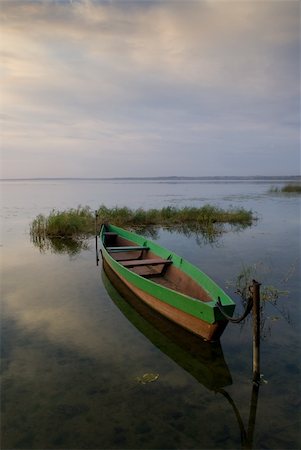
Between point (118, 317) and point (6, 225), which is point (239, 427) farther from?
point (6, 225)

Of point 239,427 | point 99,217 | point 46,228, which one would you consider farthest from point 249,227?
point 239,427

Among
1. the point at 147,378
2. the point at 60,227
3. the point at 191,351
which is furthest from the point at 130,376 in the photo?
the point at 60,227

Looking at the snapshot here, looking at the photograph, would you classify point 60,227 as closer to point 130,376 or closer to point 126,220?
point 126,220

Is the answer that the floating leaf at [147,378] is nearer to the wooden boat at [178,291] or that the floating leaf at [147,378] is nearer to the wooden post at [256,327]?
the wooden boat at [178,291]

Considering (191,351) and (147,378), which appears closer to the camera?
(147,378)

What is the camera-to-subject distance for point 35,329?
785 cm

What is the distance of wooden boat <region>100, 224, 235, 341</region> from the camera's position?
21.7 feet

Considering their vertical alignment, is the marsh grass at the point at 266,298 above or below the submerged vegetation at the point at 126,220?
below

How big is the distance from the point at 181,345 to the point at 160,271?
364 centimetres

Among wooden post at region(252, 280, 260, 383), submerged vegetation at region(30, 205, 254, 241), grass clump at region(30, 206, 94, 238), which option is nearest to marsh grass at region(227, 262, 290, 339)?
wooden post at region(252, 280, 260, 383)

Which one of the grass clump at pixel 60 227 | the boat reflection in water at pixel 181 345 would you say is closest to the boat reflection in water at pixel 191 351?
the boat reflection in water at pixel 181 345

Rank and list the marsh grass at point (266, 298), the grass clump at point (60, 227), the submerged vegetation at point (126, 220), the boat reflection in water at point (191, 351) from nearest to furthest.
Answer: the boat reflection in water at point (191, 351)
the marsh grass at point (266, 298)
the grass clump at point (60, 227)
the submerged vegetation at point (126, 220)

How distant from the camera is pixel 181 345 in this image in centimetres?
707

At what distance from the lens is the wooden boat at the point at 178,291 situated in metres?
6.61
